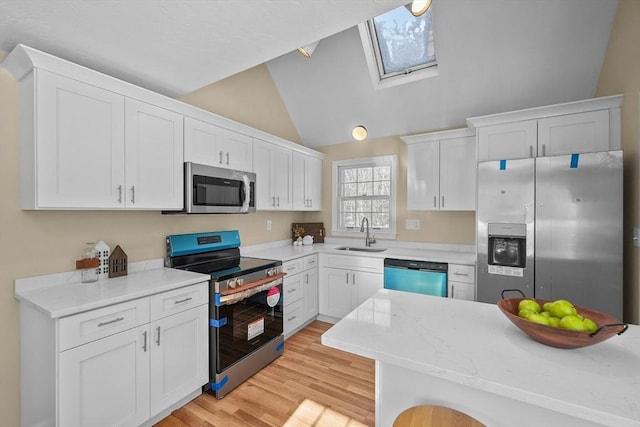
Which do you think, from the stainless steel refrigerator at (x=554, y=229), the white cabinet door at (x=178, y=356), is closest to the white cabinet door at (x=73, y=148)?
the white cabinet door at (x=178, y=356)

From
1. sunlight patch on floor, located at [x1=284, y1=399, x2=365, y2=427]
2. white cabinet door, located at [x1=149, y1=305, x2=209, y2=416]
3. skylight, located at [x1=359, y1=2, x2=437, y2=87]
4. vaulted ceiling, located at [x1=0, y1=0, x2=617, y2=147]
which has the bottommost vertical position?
sunlight patch on floor, located at [x1=284, y1=399, x2=365, y2=427]

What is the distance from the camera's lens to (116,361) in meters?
1.66

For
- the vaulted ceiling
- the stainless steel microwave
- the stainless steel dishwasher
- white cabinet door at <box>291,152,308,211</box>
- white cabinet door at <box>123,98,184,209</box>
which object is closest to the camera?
the vaulted ceiling

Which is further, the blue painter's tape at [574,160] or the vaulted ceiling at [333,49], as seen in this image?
the blue painter's tape at [574,160]

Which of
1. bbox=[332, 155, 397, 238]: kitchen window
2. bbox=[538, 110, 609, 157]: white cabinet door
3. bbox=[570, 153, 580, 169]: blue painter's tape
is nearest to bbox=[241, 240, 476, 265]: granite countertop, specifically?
bbox=[332, 155, 397, 238]: kitchen window

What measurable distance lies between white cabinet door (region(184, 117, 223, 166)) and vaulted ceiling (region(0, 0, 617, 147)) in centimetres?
34

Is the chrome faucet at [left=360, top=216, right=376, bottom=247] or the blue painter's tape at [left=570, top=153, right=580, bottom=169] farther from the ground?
the blue painter's tape at [left=570, top=153, right=580, bottom=169]

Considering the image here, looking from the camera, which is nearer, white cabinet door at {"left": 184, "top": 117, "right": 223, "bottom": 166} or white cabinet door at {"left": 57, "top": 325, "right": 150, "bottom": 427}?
white cabinet door at {"left": 57, "top": 325, "right": 150, "bottom": 427}

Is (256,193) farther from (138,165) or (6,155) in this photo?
(6,155)

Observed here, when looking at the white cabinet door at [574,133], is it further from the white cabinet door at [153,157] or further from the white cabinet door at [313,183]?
the white cabinet door at [153,157]

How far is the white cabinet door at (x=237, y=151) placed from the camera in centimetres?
272

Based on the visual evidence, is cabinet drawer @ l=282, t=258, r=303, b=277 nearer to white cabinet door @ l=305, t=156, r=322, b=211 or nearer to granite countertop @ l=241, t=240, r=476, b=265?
granite countertop @ l=241, t=240, r=476, b=265

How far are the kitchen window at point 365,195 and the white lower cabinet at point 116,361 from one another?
102 inches

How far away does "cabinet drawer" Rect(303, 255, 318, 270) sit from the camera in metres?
3.41
